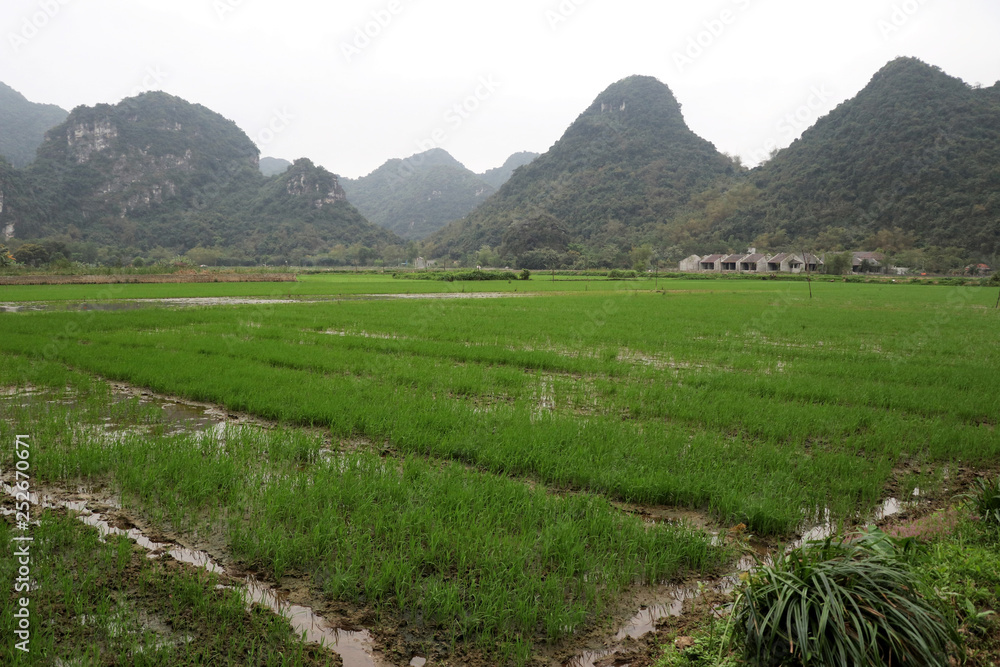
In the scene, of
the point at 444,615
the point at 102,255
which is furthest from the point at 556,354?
the point at 102,255

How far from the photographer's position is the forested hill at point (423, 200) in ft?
523

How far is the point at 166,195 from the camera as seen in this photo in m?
114

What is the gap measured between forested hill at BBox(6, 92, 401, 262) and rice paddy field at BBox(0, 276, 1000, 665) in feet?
318

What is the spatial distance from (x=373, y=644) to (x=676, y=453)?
345 centimetres

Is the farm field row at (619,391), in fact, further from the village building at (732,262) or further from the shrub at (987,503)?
the village building at (732,262)

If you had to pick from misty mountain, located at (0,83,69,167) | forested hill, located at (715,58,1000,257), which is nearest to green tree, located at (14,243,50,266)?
misty mountain, located at (0,83,69,167)

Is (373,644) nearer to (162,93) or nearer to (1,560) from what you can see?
(1,560)

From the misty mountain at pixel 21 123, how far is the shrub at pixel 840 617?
15449cm

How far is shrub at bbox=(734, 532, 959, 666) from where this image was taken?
198cm

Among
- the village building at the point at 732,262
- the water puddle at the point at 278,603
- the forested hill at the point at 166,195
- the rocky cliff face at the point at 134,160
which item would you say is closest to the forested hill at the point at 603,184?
the village building at the point at 732,262

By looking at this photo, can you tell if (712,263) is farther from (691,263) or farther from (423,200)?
(423,200)

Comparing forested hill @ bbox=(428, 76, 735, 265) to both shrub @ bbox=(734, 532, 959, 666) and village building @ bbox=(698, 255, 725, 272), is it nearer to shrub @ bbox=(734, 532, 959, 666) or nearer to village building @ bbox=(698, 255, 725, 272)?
village building @ bbox=(698, 255, 725, 272)

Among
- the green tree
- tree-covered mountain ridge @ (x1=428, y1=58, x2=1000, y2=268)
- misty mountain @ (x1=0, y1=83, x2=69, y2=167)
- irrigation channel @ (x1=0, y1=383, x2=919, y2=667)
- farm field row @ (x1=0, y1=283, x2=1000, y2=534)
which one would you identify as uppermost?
misty mountain @ (x1=0, y1=83, x2=69, y2=167)

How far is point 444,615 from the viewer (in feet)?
8.79
